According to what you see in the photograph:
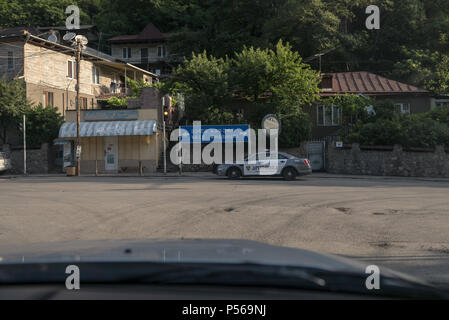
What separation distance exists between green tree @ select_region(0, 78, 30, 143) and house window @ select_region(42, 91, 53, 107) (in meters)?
2.25

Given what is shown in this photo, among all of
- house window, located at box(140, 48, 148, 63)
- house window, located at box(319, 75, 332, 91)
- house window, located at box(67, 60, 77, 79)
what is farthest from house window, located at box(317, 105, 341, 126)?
house window, located at box(140, 48, 148, 63)

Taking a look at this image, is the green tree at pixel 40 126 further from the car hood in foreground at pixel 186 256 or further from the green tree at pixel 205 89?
the car hood in foreground at pixel 186 256

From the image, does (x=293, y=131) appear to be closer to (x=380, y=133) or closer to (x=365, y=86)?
(x=380, y=133)

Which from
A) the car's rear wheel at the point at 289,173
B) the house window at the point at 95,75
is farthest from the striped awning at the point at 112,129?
the car's rear wheel at the point at 289,173

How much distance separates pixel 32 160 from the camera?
107 feet

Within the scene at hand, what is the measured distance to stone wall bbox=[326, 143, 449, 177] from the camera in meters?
25.2

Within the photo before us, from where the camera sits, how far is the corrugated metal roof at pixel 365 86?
35750mm

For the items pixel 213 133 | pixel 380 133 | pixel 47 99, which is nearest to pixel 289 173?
pixel 380 133

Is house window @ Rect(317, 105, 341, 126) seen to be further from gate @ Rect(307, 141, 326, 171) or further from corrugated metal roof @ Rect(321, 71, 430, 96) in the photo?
gate @ Rect(307, 141, 326, 171)

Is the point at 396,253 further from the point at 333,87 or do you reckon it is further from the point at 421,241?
the point at 333,87

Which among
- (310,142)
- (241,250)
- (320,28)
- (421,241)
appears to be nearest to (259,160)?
(310,142)

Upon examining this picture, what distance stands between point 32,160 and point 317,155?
2174 cm

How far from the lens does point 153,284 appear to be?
1.54 m

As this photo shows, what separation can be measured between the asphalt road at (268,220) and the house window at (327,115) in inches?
835
